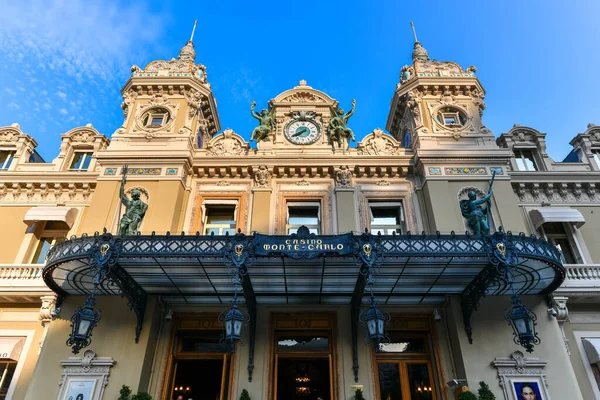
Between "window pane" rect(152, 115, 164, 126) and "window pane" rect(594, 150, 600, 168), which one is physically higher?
"window pane" rect(152, 115, 164, 126)

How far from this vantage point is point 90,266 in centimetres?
1222

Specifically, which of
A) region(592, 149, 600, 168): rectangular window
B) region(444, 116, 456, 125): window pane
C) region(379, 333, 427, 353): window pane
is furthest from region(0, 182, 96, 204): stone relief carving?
region(592, 149, 600, 168): rectangular window

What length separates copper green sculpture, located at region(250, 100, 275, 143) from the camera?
18703 millimetres

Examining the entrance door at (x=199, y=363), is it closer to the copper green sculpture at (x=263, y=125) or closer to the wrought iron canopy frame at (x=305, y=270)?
the wrought iron canopy frame at (x=305, y=270)

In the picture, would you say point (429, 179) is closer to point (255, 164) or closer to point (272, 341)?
point (255, 164)

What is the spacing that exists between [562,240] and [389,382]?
9680mm

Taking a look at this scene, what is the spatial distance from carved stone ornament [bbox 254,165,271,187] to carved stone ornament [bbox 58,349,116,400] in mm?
8144

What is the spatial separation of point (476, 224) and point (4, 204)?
18.9m

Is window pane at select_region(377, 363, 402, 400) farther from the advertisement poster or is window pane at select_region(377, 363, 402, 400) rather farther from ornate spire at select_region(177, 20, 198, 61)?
ornate spire at select_region(177, 20, 198, 61)

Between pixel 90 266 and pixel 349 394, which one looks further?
pixel 349 394

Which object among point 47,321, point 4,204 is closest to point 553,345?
point 47,321

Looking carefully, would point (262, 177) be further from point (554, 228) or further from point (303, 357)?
point (554, 228)

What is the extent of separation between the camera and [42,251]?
17203 millimetres

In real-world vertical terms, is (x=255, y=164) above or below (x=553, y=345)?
above
